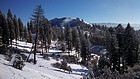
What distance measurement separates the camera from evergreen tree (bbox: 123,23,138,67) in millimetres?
39209

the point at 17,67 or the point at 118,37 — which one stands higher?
the point at 118,37

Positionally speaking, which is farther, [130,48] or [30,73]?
[130,48]

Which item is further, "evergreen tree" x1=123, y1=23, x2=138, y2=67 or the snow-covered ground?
"evergreen tree" x1=123, y1=23, x2=138, y2=67

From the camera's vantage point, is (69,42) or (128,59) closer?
(128,59)


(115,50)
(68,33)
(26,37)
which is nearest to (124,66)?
(115,50)

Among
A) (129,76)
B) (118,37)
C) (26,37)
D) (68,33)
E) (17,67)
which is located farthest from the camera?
(26,37)

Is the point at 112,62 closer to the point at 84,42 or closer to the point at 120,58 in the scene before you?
the point at 120,58

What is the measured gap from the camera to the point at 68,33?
69.5m

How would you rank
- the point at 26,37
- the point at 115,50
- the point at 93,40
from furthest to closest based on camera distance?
the point at 93,40 < the point at 26,37 < the point at 115,50

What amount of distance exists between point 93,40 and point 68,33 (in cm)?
5228

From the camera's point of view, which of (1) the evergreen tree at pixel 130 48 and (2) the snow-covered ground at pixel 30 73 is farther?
(1) the evergreen tree at pixel 130 48

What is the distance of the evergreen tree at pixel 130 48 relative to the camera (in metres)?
39.2

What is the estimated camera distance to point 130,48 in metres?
39.7

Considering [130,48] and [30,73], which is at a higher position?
[130,48]
